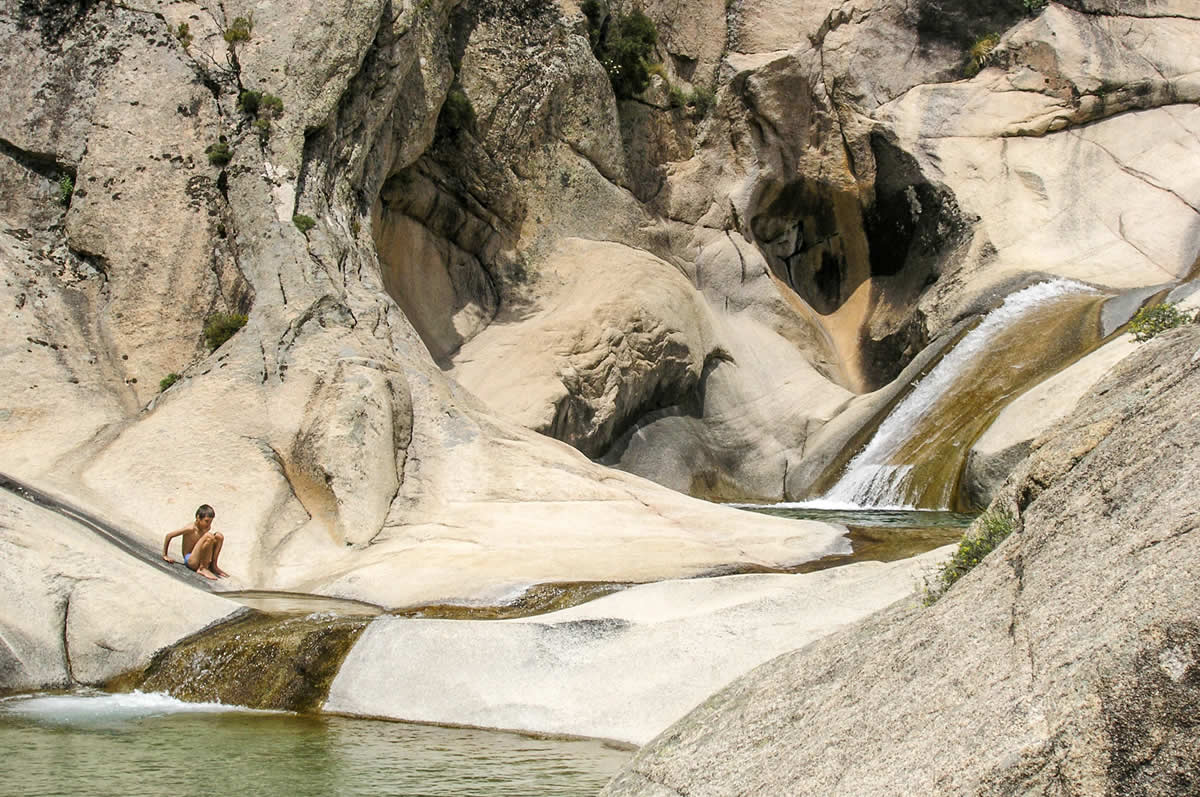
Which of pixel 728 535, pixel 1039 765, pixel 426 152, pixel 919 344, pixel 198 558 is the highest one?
pixel 426 152

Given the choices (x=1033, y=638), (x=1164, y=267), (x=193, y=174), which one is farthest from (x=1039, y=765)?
(x=1164, y=267)

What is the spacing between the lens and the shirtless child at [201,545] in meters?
11.9

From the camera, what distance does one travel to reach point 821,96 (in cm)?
3048

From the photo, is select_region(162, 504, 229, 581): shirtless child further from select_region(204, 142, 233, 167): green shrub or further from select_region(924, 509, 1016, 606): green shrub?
select_region(924, 509, 1016, 606): green shrub

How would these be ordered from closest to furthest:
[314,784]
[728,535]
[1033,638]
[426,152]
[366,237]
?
[1033,638]
[314,784]
[728,535]
[366,237]
[426,152]

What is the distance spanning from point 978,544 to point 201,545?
28.7 ft

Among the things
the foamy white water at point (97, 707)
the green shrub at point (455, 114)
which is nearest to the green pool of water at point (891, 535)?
the foamy white water at point (97, 707)

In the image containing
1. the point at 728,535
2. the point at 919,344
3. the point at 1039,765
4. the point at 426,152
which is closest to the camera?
the point at 1039,765

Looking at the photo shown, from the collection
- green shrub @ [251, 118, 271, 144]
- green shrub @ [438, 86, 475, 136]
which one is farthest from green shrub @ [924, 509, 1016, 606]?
green shrub @ [438, 86, 475, 136]

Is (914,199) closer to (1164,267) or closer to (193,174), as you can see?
(1164,267)

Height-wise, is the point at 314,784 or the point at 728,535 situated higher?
the point at 314,784

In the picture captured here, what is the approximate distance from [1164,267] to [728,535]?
53.8ft

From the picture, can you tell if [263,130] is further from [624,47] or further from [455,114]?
[624,47]

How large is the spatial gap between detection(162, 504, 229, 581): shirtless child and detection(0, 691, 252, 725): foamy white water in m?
2.79
